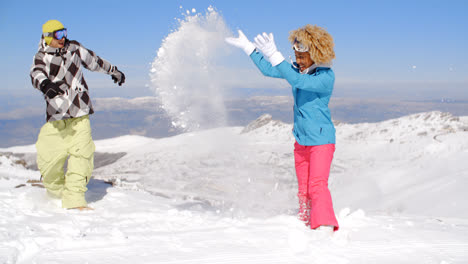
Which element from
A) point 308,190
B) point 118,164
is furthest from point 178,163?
point 308,190

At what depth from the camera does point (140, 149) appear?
43.1 ft

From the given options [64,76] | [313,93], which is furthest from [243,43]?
[64,76]

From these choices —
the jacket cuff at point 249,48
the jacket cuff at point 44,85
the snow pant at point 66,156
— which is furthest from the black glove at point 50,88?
the jacket cuff at point 249,48

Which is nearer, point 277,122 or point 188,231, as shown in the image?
point 188,231

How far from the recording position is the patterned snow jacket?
13.3 feet

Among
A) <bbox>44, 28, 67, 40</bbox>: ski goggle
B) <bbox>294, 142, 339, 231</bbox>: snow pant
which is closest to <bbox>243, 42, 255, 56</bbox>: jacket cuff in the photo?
<bbox>294, 142, 339, 231</bbox>: snow pant

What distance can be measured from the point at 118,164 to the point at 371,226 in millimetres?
8987

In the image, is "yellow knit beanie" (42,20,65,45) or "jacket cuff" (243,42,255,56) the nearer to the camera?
"jacket cuff" (243,42,255,56)

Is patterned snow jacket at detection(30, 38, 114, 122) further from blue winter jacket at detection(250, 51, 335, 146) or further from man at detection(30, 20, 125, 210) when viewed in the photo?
blue winter jacket at detection(250, 51, 335, 146)

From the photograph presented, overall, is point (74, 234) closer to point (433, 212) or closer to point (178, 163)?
point (433, 212)

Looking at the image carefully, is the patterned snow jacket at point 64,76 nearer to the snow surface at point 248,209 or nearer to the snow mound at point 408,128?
the snow surface at point 248,209

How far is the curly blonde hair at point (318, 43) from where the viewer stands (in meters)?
3.16

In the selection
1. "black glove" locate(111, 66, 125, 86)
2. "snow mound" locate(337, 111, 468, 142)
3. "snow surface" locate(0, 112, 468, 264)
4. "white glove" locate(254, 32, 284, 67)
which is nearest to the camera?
"snow surface" locate(0, 112, 468, 264)

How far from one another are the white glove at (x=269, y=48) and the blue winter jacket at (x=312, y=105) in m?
0.05
